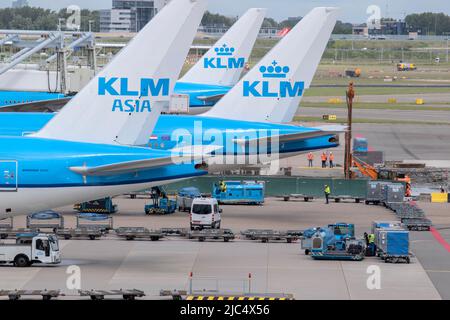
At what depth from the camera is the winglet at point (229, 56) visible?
8694 cm

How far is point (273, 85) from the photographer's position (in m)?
63.2

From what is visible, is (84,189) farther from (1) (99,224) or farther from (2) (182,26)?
(1) (99,224)

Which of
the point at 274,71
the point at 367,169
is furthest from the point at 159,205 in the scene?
the point at 367,169

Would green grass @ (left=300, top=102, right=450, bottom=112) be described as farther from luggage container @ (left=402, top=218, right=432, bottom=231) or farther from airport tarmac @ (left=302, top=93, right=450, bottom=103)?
luggage container @ (left=402, top=218, right=432, bottom=231)

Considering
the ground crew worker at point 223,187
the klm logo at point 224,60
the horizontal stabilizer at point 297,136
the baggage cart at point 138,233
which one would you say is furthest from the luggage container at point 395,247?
the klm logo at point 224,60

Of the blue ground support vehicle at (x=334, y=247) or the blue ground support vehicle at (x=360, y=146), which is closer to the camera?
the blue ground support vehicle at (x=334, y=247)

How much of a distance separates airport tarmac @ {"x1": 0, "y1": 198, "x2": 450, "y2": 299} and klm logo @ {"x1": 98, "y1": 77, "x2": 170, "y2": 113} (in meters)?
6.42

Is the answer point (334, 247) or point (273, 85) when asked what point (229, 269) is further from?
point (273, 85)

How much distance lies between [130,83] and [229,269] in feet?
27.5

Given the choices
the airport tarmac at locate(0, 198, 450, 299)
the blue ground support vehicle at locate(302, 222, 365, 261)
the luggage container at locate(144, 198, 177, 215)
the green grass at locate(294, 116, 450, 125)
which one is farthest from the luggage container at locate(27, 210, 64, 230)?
the green grass at locate(294, 116, 450, 125)

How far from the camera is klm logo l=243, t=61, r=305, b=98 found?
63125mm

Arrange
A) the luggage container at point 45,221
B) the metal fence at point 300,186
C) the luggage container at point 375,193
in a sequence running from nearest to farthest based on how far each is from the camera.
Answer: the luggage container at point 45,221 < the luggage container at point 375,193 < the metal fence at point 300,186

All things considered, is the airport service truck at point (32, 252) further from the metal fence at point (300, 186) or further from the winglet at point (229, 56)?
the winglet at point (229, 56)

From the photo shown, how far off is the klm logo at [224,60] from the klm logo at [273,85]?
2605cm
